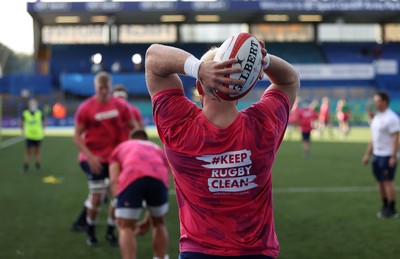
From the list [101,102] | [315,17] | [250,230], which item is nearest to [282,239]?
[101,102]

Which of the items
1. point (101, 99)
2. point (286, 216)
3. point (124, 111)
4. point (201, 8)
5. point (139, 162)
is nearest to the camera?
point (139, 162)

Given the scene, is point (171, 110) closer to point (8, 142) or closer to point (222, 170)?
point (222, 170)

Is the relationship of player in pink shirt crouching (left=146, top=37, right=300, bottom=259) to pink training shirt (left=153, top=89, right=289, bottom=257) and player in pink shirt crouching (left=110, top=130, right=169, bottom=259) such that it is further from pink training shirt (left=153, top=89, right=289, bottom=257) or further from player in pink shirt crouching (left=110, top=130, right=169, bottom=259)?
player in pink shirt crouching (left=110, top=130, right=169, bottom=259)

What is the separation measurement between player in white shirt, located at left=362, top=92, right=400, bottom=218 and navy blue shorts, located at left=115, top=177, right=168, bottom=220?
5.05 m

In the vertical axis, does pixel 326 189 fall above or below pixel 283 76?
below

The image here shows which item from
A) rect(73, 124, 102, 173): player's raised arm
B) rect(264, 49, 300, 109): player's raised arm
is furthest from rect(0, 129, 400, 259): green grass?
rect(264, 49, 300, 109): player's raised arm

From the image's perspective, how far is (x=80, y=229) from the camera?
9062 mm

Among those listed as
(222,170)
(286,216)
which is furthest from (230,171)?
(286,216)

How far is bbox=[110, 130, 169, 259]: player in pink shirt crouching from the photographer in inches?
245

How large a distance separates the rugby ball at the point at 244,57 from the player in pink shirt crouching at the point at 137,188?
3.82 metres

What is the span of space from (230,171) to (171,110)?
41 centimetres

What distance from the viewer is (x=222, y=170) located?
2824mm

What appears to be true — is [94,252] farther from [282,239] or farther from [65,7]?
[65,7]

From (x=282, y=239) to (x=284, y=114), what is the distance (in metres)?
5.60
